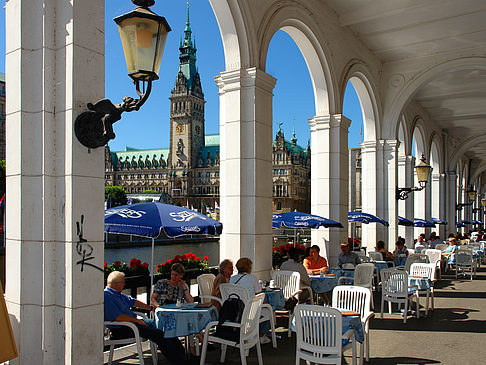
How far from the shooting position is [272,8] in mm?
8031

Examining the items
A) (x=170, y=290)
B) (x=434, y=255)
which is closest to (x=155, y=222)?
(x=170, y=290)

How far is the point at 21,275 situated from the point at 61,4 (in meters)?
2.48

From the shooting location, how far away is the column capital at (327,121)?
35.7 feet

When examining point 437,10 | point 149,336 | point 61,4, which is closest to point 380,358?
point 149,336

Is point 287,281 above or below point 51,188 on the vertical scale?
below

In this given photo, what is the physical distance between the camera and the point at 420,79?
13883 millimetres

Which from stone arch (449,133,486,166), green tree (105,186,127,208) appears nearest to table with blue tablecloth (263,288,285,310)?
stone arch (449,133,486,166)

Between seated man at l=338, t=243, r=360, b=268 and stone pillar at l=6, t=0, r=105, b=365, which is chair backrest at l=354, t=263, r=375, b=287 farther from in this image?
stone pillar at l=6, t=0, r=105, b=365

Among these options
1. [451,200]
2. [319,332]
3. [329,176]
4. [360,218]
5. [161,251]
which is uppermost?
[329,176]

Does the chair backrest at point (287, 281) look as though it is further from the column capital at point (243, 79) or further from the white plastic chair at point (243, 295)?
the column capital at point (243, 79)

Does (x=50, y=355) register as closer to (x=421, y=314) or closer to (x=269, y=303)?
(x=269, y=303)

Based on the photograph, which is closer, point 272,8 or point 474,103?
point 272,8

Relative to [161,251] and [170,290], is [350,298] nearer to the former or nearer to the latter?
[170,290]

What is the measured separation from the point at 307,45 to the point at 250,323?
673 cm
